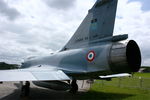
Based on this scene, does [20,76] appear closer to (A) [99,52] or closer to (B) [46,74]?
(B) [46,74]

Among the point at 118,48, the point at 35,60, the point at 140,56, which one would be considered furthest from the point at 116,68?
the point at 35,60

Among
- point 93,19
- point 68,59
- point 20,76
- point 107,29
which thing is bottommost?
point 20,76

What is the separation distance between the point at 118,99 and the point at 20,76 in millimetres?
4111

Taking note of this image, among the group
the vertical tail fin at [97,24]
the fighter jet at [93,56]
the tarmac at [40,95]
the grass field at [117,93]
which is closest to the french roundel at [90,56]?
the fighter jet at [93,56]

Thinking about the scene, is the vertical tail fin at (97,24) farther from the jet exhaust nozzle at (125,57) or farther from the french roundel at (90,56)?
the jet exhaust nozzle at (125,57)

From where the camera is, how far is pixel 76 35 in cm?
917

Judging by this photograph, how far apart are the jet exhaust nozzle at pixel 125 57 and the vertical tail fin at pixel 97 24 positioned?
941 mm

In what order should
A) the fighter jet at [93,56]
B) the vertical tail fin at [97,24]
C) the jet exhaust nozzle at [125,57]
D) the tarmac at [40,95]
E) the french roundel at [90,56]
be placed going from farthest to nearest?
the tarmac at [40,95], the vertical tail fin at [97,24], the french roundel at [90,56], the fighter jet at [93,56], the jet exhaust nozzle at [125,57]

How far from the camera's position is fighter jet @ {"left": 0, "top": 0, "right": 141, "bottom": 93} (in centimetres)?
691

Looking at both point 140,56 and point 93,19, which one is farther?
point 93,19

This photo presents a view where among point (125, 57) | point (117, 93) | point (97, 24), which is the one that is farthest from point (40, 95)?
point (125, 57)

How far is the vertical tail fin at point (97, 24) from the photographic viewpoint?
25.6 ft

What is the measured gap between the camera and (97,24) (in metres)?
8.20

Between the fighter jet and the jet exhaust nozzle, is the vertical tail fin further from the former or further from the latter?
the jet exhaust nozzle
